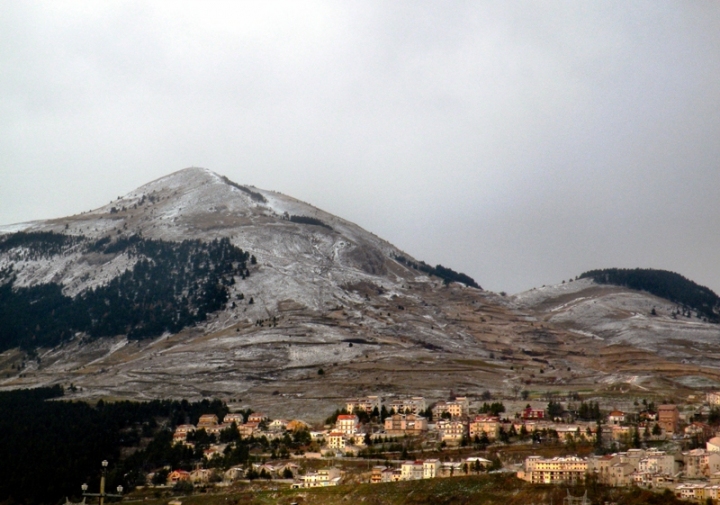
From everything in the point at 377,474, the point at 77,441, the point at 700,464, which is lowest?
the point at 377,474

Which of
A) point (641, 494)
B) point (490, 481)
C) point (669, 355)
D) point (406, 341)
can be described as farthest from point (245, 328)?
point (641, 494)

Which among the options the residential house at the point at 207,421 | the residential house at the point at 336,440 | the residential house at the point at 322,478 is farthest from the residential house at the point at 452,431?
the residential house at the point at 207,421

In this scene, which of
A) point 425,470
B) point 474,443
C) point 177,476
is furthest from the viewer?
point 474,443

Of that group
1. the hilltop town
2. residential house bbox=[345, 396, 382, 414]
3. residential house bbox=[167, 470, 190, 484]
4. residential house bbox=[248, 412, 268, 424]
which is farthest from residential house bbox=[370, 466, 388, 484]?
residential house bbox=[248, 412, 268, 424]

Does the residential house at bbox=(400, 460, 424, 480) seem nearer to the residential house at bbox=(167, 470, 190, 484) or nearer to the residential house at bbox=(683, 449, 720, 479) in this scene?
the residential house at bbox=(167, 470, 190, 484)

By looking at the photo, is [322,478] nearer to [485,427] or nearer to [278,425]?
[485,427]

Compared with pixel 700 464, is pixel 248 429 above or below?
above

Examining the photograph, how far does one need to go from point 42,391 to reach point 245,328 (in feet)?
154

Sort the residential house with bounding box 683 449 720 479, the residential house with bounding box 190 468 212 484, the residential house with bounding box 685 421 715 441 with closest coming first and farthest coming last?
1. the residential house with bounding box 683 449 720 479
2. the residential house with bounding box 190 468 212 484
3. the residential house with bounding box 685 421 715 441

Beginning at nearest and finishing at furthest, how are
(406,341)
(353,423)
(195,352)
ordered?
(353,423)
(195,352)
(406,341)

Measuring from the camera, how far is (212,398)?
15888 centimetres

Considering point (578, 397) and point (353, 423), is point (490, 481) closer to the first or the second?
point (353, 423)

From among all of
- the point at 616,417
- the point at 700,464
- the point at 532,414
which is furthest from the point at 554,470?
the point at 532,414

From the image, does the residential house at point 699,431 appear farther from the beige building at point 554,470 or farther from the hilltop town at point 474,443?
the beige building at point 554,470
